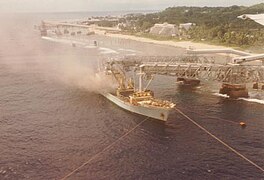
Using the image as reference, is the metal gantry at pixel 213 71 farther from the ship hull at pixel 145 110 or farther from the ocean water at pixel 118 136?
the ship hull at pixel 145 110

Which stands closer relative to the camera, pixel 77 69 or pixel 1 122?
pixel 1 122

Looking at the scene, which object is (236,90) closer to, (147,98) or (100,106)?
(147,98)

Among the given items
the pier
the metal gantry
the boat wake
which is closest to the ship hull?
the pier

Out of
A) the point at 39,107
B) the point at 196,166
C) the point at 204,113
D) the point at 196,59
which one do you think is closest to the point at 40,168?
the point at 196,166

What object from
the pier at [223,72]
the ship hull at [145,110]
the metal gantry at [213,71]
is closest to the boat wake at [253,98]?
the pier at [223,72]

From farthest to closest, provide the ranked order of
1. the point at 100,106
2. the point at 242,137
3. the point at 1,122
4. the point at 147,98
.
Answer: the point at 100,106
the point at 147,98
the point at 1,122
the point at 242,137

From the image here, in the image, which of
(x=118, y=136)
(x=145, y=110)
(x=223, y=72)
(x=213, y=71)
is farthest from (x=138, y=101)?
(x=223, y=72)
